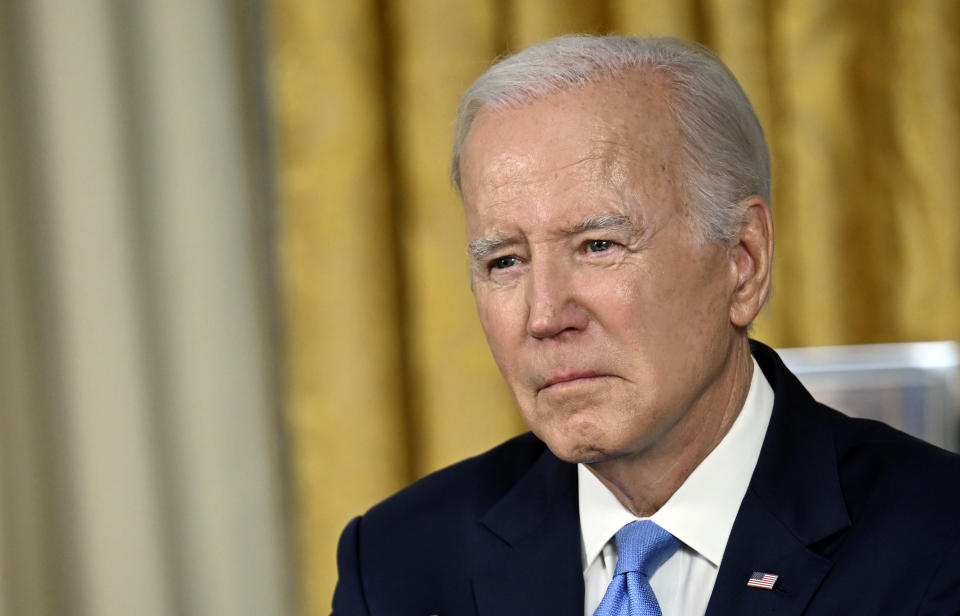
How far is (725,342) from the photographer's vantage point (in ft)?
5.72

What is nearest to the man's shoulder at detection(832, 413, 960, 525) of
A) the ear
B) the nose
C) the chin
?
the ear

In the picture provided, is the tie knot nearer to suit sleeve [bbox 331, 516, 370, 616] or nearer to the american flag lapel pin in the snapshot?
the american flag lapel pin

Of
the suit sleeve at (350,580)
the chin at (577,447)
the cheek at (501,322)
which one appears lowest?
the suit sleeve at (350,580)

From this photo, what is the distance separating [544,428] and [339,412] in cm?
115

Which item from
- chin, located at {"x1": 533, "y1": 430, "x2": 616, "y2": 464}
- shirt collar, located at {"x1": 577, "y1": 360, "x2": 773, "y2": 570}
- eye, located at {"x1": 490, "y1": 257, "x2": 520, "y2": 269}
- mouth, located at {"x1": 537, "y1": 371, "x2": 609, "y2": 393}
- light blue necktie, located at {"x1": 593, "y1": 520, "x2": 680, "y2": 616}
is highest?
eye, located at {"x1": 490, "y1": 257, "x2": 520, "y2": 269}

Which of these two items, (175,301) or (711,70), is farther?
(175,301)

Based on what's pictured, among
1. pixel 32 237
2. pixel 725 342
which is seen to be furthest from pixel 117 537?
pixel 725 342

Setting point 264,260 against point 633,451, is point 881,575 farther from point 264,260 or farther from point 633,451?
point 264,260

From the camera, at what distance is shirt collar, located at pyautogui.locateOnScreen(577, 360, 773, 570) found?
1.71 metres

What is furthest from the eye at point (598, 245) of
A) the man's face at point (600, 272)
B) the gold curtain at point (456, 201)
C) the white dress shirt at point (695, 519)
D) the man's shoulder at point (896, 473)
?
the gold curtain at point (456, 201)

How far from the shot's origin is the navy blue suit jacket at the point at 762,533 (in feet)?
5.18

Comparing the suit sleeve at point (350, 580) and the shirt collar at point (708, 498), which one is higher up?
the shirt collar at point (708, 498)

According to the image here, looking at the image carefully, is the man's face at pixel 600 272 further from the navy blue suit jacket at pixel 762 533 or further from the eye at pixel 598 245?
the navy blue suit jacket at pixel 762 533

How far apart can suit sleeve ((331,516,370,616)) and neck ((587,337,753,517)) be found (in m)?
0.47
